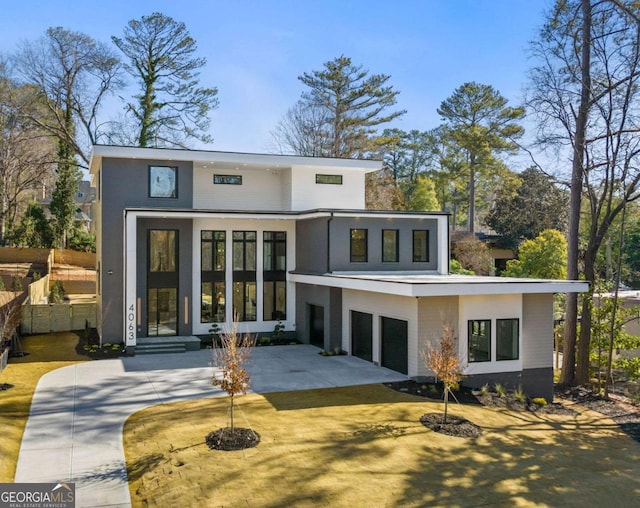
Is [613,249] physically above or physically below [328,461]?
above

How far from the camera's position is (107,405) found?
1342cm

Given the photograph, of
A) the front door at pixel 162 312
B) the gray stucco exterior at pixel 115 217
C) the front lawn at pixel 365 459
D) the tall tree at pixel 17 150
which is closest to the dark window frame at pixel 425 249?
the front lawn at pixel 365 459

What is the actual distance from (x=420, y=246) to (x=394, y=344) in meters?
6.02

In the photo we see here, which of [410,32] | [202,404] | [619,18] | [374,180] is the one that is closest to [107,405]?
[202,404]

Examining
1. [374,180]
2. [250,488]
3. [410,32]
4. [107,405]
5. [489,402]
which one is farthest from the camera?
[374,180]

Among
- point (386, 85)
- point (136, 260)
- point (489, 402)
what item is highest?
point (386, 85)

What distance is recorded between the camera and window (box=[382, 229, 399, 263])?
72.2ft

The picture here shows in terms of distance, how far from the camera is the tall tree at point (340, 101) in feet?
136

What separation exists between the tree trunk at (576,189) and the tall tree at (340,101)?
72.6ft

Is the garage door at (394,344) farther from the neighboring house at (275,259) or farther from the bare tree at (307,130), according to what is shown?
the bare tree at (307,130)

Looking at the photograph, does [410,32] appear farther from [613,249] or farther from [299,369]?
[613,249]

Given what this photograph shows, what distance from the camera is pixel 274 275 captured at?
2355cm

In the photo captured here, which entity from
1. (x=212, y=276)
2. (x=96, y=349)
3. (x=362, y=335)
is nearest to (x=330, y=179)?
(x=212, y=276)

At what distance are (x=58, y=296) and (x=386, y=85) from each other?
2757 centimetres
